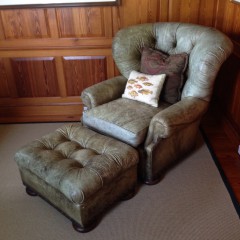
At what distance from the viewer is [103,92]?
2.19m

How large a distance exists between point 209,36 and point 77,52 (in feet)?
4.20

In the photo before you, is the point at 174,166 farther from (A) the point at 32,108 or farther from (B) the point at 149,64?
(A) the point at 32,108

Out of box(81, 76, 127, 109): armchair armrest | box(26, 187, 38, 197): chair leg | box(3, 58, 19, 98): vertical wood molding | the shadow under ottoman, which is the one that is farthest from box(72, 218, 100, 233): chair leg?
box(3, 58, 19, 98): vertical wood molding

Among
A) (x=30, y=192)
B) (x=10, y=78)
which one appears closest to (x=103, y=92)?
(x=30, y=192)

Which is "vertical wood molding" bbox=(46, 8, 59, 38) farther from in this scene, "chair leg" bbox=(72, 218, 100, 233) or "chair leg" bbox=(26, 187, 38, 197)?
"chair leg" bbox=(72, 218, 100, 233)

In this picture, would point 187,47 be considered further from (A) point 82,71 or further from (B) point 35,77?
(B) point 35,77

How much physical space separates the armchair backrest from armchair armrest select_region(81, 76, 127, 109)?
0.13 metres

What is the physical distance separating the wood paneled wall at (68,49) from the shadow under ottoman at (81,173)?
1.08m

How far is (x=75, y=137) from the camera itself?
188 cm

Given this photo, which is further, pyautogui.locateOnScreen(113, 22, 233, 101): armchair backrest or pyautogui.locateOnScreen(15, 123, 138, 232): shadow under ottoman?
pyautogui.locateOnScreen(113, 22, 233, 101): armchair backrest

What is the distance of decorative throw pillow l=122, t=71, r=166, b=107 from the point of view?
2.05 m

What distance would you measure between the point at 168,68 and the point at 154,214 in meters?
1.06

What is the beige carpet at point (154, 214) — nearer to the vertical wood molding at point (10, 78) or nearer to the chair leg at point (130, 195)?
the chair leg at point (130, 195)

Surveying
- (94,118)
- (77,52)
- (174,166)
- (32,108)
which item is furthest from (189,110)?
(32,108)
